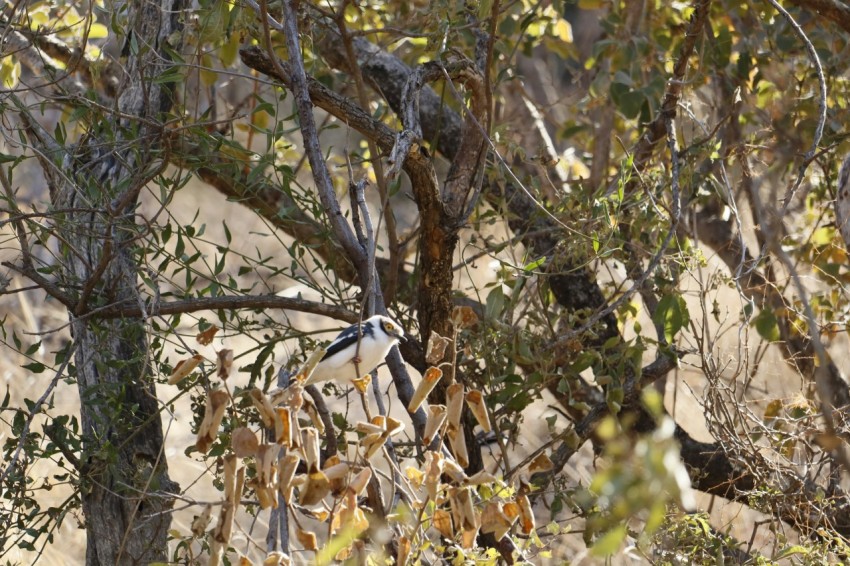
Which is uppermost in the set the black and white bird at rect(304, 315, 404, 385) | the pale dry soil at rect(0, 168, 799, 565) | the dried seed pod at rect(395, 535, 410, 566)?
the pale dry soil at rect(0, 168, 799, 565)

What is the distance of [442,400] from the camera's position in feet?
7.73

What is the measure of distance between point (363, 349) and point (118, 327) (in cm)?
97

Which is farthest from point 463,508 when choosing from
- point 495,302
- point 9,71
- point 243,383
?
point 243,383

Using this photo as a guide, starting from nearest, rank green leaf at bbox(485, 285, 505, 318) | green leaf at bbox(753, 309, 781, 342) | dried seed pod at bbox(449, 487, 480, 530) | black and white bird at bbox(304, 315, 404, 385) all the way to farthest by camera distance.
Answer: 1. dried seed pod at bbox(449, 487, 480, 530)
2. black and white bird at bbox(304, 315, 404, 385)
3. green leaf at bbox(485, 285, 505, 318)
4. green leaf at bbox(753, 309, 781, 342)

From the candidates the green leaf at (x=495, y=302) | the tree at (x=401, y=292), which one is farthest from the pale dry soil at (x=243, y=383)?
the green leaf at (x=495, y=302)

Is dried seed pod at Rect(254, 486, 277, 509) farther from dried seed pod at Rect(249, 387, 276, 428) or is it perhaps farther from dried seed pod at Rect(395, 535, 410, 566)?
dried seed pod at Rect(395, 535, 410, 566)

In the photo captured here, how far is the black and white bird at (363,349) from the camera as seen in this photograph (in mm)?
1661

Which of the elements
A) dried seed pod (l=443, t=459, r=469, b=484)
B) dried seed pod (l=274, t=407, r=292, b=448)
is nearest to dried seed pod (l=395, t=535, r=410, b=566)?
dried seed pod (l=443, t=459, r=469, b=484)

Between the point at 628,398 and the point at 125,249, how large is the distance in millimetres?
1508

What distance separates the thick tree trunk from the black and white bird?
25.9 inches

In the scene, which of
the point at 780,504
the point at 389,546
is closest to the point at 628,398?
the point at 780,504

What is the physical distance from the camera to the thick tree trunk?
2270 mm

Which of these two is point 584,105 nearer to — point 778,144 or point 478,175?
point 778,144

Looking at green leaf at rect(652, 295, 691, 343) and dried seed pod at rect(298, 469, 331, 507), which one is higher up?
green leaf at rect(652, 295, 691, 343)
